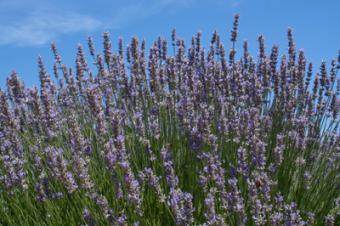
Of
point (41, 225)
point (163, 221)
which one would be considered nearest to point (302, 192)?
point (163, 221)

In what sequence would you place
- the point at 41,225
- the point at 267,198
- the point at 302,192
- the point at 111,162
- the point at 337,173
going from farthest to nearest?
the point at 337,173
the point at 302,192
the point at 41,225
the point at 111,162
the point at 267,198

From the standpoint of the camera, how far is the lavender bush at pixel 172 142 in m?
2.95

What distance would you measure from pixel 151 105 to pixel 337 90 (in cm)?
184

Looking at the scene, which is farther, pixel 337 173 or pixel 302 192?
pixel 337 173

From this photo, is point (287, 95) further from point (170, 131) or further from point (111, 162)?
point (111, 162)

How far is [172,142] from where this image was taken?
4305mm

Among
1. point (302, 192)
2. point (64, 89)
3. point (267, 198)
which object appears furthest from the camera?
point (64, 89)

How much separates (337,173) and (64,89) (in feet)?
9.57

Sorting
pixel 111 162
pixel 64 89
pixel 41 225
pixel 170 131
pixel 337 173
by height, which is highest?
pixel 64 89

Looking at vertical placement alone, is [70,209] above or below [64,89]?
below

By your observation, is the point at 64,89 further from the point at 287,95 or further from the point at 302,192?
the point at 302,192

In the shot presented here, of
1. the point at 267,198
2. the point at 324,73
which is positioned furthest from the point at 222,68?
the point at 267,198

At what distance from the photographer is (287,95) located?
4.83 m

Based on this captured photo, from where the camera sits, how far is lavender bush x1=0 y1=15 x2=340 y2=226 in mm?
2945
